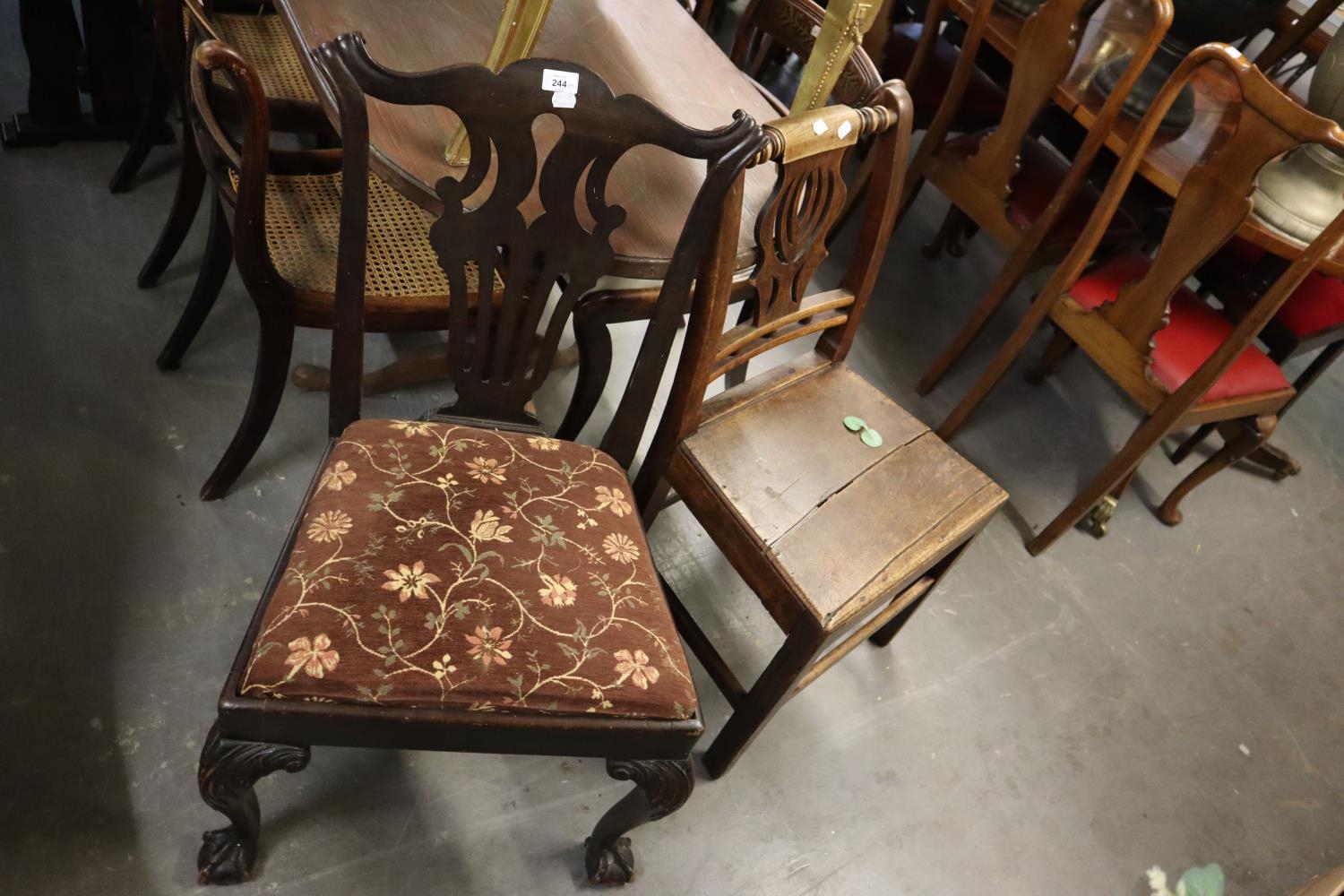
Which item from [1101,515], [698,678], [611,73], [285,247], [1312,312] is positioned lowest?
[698,678]

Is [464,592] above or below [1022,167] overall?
below

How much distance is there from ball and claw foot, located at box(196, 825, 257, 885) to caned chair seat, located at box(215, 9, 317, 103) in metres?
1.32

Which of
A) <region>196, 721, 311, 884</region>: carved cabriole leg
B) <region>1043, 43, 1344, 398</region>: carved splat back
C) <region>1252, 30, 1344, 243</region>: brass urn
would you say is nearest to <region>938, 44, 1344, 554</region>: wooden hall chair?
<region>1043, 43, 1344, 398</region>: carved splat back

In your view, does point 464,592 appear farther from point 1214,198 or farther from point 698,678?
point 1214,198

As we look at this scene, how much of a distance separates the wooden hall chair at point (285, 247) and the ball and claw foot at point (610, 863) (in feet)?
2.94

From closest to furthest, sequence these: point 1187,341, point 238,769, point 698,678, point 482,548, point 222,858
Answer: point 238,769 → point 482,548 → point 222,858 → point 698,678 → point 1187,341

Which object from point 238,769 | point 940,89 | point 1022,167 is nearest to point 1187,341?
point 1022,167

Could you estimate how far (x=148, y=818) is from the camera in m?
1.33

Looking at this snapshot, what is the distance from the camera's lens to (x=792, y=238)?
4.53ft

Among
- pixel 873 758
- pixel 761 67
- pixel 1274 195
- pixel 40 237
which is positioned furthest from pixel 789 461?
pixel 40 237

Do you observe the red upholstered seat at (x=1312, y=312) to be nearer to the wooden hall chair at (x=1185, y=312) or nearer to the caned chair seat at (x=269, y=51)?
the wooden hall chair at (x=1185, y=312)

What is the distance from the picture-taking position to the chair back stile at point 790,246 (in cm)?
126

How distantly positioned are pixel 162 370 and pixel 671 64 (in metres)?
1.23

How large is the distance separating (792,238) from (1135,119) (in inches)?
47.1
